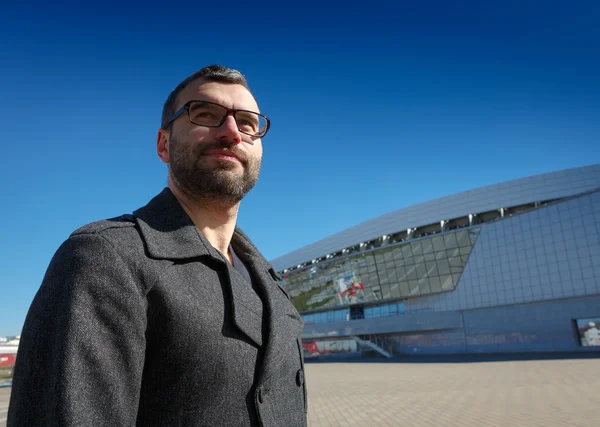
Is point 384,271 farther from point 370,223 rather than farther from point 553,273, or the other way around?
point 553,273

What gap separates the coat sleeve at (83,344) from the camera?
2.69 feet

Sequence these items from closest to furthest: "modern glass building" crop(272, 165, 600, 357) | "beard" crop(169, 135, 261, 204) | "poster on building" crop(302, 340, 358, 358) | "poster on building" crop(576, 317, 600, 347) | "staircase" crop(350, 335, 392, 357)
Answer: "beard" crop(169, 135, 261, 204) < "poster on building" crop(576, 317, 600, 347) < "modern glass building" crop(272, 165, 600, 357) < "staircase" crop(350, 335, 392, 357) < "poster on building" crop(302, 340, 358, 358)

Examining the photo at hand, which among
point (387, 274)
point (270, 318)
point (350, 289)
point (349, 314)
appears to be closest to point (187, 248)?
point (270, 318)

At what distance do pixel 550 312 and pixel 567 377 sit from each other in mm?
19363

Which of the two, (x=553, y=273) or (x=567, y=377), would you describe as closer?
(x=567, y=377)

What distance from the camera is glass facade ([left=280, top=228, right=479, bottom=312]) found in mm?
36906

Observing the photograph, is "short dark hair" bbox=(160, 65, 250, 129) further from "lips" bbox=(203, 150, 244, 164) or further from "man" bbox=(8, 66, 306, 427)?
"lips" bbox=(203, 150, 244, 164)

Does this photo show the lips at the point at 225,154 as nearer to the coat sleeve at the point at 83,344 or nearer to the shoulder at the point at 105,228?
the shoulder at the point at 105,228

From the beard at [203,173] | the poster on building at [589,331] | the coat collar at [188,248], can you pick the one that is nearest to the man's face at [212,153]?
the beard at [203,173]

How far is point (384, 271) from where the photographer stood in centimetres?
4128

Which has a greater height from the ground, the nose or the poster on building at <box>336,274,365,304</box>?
the poster on building at <box>336,274,365,304</box>

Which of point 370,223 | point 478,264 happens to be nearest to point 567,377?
point 478,264

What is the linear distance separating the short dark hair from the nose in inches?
7.4

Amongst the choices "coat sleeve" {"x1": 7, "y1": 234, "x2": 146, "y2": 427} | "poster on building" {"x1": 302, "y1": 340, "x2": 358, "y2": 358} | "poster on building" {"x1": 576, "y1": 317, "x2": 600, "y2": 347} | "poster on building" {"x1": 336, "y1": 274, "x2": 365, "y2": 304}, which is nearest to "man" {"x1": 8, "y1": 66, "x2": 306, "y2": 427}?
"coat sleeve" {"x1": 7, "y1": 234, "x2": 146, "y2": 427}
